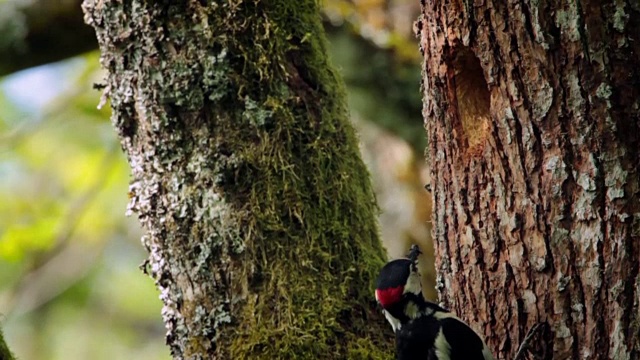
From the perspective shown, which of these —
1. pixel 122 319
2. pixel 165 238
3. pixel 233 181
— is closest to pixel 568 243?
pixel 233 181

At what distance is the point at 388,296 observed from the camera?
2791 millimetres

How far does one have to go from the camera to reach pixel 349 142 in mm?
3127

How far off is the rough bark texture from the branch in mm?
2522

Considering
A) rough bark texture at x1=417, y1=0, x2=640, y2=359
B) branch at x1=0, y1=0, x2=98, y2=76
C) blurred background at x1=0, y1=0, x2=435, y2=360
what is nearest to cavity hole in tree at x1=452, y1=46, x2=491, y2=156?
rough bark texture at x1=417, y1=0, x2=640, y2=359

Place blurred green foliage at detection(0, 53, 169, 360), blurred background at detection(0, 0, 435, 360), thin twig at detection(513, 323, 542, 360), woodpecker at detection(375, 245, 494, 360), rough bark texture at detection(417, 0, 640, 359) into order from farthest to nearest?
1. blurred green foliage at detection(0, 53, 169, 360)
2. blurred background at detection(0, 0, 435, 360)
3. woodpecker at detection(375, 245, 494, 360)
4. thin twig at detection(513, 323, 542, 360)
5. rough bark texture at detection(417, 0, 640, 359)

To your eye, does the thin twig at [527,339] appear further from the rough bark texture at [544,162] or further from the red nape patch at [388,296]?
the red nape patch at [388,296]

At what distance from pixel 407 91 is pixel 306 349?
10.3 ft

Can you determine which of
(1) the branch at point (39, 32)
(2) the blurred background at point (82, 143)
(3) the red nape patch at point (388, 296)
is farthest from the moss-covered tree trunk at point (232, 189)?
(2) the blurred background at point (82, 143)

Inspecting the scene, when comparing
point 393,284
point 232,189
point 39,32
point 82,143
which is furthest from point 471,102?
point 82,143

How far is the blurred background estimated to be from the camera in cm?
452

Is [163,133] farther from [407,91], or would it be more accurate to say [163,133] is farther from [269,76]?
[407,91]

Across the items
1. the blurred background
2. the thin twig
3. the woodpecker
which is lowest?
the thin twig

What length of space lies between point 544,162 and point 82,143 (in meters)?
6.56

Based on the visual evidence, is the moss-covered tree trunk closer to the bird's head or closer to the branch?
the bird's head
